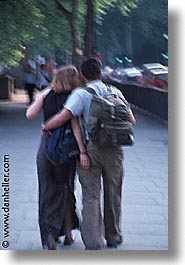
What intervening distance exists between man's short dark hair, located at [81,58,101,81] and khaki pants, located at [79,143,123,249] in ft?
1.68

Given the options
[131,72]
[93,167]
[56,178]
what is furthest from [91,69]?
[131,72]

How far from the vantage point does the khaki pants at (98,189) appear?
5059mm

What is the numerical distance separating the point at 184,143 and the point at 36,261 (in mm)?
1470

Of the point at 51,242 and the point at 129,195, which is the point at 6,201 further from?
the point at 129,195

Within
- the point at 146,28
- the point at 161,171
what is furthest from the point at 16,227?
the point at 161,171

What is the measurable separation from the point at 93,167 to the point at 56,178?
332mm

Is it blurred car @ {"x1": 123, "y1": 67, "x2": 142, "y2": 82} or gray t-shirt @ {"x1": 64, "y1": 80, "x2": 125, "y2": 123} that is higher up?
gray t-shirt @ {"x1": 64, "y1": 80, "x2": 125, "y2": 123}

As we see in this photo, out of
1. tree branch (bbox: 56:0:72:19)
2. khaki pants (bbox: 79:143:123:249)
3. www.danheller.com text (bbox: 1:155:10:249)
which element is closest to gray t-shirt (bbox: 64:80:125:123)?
khaki pants (bbox: 79:143:123:249)

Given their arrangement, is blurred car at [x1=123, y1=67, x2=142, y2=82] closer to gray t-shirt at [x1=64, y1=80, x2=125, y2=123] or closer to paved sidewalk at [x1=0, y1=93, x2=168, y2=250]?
paved sidewalk at [x1=0, y1=93, x2=168, y2=250]

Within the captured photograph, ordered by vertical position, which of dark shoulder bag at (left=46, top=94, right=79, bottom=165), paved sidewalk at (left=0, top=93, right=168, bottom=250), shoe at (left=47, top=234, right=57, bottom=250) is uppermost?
dark shoulder bag at (left=46, top=94, right=79, bottom=165)

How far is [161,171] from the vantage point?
8305 millimetres

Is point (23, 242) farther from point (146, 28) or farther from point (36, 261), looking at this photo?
point (146, 28)

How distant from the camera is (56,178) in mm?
5195

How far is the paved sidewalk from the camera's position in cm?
550
